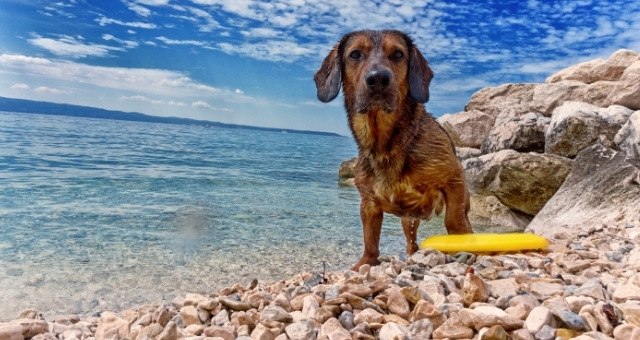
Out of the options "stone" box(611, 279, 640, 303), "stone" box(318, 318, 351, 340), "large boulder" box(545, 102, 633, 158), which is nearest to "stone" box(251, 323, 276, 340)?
"stone" box(318, 318, 351, 340)

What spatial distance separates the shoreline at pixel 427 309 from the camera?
90.4 inches

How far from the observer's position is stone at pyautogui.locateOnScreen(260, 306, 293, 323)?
2570mm

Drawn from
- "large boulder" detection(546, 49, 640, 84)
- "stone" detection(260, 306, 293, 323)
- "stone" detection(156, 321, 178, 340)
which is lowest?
"stone" detection(156, 321, 178, 340)

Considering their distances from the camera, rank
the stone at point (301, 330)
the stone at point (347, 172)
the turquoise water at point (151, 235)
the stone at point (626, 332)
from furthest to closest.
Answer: the stone at point (347, 172) → the turquoise water at point (151, 235) → the stone at point (301, 330) → the stone at point (626, 332)

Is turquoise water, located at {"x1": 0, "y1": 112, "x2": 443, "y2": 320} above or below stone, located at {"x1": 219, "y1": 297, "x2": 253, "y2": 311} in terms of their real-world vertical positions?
below

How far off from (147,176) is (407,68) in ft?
50.9

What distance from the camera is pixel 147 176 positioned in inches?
708

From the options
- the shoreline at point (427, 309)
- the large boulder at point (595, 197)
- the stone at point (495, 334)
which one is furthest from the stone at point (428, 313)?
the large boulder at point (595, 197)

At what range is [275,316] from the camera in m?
2.58

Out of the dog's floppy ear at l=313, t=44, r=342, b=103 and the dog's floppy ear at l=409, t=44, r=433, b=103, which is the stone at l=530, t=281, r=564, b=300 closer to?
the dog's floppy ear at l=409, t=44, r=433, b=103

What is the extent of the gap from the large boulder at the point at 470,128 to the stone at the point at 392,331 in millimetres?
12765

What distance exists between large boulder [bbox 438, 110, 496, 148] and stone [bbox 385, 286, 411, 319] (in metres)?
12.4

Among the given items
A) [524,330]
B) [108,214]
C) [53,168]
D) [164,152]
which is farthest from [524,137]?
[164,152]

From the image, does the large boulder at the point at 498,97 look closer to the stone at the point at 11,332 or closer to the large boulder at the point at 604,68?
the large boulder at the point at 604,68
